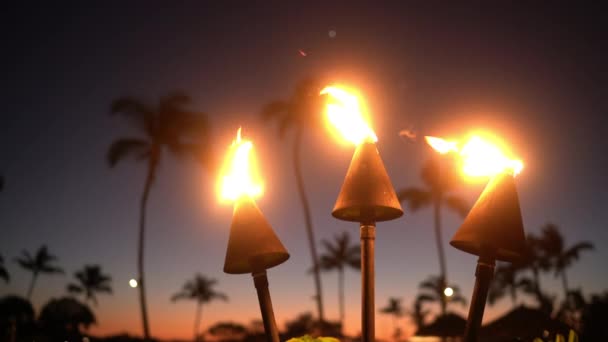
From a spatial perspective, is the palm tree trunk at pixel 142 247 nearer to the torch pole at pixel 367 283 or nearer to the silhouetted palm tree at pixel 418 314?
the torch pole at pixel 367 283

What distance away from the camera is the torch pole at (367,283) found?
217 centimetres

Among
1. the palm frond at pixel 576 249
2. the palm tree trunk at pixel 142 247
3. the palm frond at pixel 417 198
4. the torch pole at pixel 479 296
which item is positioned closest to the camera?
the torch pole at pixel 479 296

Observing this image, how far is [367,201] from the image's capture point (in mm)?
2215

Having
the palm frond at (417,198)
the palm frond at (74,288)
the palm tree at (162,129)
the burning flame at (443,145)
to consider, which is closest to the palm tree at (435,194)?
the palm frond at (417,198)

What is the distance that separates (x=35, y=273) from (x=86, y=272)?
841 centimetres

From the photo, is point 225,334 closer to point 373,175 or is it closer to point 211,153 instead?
point 211,153

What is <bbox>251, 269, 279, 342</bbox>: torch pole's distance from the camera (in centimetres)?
220

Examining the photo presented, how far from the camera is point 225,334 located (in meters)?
42.5

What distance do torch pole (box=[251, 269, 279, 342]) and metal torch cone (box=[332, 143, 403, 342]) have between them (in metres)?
0.41

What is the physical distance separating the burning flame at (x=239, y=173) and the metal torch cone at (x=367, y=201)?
55 centimetres

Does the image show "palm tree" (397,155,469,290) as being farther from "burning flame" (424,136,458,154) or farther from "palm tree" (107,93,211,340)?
"burning flame" (424,136,458,154)

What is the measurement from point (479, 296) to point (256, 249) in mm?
981

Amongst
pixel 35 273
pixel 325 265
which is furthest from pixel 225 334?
pixel 35 273

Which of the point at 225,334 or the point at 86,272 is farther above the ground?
the point at 86,272
